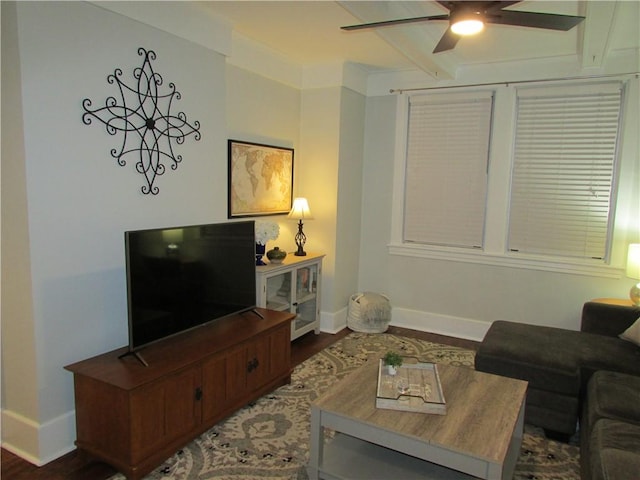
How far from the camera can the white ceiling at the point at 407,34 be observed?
2766 mm

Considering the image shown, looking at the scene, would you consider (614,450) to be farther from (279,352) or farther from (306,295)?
(306,295)

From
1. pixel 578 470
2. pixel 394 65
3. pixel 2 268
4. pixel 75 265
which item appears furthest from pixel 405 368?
pixel 394 65

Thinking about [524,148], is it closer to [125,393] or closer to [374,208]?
[374,208]

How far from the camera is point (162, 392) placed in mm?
2293

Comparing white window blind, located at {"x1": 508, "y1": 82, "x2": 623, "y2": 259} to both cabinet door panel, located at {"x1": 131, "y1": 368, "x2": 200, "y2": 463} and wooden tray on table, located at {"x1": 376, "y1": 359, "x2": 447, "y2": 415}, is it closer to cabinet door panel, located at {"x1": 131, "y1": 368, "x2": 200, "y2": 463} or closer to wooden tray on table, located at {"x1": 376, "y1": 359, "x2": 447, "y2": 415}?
wooden tray on table, located at {"x1": 376, "y1": 359, "x2": 447, "y2": 415}

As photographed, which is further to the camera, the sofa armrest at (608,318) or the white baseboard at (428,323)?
the white baseboard at (428,323)

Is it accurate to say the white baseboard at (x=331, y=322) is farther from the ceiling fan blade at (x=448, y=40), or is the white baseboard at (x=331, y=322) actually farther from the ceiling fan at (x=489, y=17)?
the ceiling fan at (x=489, y=17)

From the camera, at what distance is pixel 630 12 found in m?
2.91

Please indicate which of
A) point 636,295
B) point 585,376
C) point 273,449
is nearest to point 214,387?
point 273,449

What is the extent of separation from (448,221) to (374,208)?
789 millimetres

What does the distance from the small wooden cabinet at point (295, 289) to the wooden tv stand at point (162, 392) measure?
704 millimetres

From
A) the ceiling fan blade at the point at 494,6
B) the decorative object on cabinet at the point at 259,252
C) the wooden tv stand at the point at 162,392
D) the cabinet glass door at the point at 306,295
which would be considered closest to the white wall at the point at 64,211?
the wooden tv stand at the point at 162,392

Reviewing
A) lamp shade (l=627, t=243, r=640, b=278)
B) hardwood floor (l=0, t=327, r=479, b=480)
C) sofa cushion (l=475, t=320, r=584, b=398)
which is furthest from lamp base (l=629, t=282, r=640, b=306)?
hardwood floor (l=0, t=327, r=479, b=480)

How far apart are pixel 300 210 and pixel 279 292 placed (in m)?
0.81
